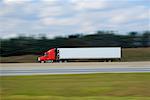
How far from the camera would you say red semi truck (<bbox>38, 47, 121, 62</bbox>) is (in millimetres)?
52250

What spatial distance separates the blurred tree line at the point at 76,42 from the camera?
52750 millimetres

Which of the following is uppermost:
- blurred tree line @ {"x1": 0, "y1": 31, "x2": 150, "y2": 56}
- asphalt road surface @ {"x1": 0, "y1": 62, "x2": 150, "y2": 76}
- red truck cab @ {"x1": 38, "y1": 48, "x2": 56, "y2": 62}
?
blurred tree line @ {"x1": 0, "y1": 31, "x2": 150, "y2": 56}

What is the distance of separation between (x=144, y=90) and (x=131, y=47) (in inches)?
1694

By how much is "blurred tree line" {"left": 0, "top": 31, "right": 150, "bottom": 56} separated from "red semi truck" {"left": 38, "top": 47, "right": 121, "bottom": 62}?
3399mm

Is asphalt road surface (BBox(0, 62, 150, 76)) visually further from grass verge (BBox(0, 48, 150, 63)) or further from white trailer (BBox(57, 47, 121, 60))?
white trailer (BBox(57, 47, 121, 60))

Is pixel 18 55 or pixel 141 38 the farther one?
pixel 141 38

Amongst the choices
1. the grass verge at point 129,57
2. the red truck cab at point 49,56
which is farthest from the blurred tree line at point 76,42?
the red truck cab at point 49,56

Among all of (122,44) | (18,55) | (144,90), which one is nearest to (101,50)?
(122,44)

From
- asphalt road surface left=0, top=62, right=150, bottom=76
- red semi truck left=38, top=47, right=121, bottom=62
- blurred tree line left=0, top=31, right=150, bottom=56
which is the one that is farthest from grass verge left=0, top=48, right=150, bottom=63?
asphalt road surface left=0, top=62, right=150, bottom=76

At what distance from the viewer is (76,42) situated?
59375 mm

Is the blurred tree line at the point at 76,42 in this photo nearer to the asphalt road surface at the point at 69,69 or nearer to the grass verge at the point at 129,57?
the grass verge at the point at 129,57

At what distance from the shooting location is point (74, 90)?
1265 centimetres

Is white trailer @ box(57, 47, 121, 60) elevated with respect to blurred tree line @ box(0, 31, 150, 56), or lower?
lower

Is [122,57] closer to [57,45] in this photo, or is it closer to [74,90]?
[57,45]
